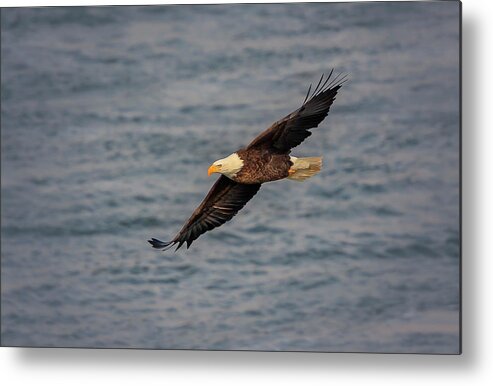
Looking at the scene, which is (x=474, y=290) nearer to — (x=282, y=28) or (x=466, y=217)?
(x=466, y=217)

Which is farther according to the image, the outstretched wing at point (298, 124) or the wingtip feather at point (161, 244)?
the wingtip feather at point (161, 244)

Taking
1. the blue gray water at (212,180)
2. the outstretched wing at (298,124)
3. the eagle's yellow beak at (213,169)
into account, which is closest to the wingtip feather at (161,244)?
the blue gray water at (212,180)

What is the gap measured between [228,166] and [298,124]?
0.27 metres

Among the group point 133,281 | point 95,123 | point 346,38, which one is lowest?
point 133,281

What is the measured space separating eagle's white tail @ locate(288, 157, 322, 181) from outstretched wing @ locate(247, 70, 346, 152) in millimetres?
56

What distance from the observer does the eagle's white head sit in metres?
4.09

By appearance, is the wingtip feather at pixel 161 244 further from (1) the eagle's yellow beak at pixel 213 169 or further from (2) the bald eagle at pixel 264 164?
(1) the eagle's yellow beak at pixel 213 169

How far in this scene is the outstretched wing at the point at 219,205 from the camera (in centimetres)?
412

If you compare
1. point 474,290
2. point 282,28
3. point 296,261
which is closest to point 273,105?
point 282,28

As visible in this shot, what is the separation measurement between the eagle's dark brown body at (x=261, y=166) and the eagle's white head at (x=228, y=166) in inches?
0.5

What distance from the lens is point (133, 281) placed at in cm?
422

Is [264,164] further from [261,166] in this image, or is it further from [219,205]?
[219,205]

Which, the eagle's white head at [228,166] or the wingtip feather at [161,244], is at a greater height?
the eagle's white head at [228,166]

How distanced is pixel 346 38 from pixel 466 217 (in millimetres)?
705
